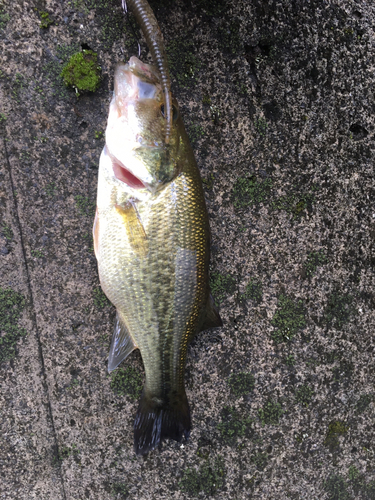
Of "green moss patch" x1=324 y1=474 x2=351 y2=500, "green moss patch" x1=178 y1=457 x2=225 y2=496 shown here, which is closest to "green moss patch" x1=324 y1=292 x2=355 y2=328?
"green moss patch" x1=324 y1=474 x2=351 y2=500

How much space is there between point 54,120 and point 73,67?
38 cm

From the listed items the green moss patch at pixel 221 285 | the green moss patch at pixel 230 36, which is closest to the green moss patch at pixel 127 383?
the green moss patch at pixel 221 285

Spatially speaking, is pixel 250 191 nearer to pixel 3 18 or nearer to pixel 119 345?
pixel 119 345

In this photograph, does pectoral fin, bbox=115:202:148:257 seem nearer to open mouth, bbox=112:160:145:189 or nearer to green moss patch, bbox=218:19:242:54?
open mouth, bbox=112:160:145:189

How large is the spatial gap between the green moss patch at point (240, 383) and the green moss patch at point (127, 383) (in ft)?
2.35

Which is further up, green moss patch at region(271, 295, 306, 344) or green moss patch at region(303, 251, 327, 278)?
green moss patch at region(303, 251, 327, 278)

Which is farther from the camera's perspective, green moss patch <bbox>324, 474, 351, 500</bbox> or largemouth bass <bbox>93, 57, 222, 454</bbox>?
green moss patch <bbox>324, 474, 351, 500</bbox>

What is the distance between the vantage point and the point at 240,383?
2.63 metres

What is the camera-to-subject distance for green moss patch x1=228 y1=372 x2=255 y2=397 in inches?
103

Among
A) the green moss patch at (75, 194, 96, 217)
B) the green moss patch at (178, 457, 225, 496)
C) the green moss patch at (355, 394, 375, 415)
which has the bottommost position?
the green moss patch at (178, 457, 225, 496)

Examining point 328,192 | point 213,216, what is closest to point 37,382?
point 213,216

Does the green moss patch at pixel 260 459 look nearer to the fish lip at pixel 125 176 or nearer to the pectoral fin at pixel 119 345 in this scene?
the pectoral fin at pixel 119 345

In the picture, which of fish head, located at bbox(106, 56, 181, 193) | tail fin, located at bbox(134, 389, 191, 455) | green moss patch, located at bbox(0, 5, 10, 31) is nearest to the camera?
fish head, located at bbox(106, 56, 181, 193)

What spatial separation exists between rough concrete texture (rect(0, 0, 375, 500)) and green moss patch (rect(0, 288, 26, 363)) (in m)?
0.01
